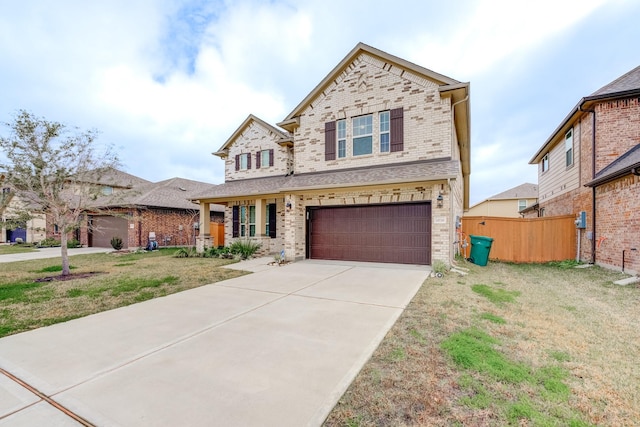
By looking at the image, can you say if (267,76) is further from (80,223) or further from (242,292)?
(242,292)

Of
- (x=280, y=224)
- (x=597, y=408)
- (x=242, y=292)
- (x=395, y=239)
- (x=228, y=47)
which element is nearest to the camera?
(x=597, y=408)

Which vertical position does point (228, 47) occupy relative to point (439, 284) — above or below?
above

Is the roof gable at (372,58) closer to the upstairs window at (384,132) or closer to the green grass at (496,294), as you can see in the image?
the upstairs window at (384,132)

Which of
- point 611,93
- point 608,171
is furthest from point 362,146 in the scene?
point 611,93

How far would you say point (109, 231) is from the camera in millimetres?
19172

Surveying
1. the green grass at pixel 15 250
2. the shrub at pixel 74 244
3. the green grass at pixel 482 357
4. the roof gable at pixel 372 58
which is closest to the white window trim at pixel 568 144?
the roof gable at pixel 372 58

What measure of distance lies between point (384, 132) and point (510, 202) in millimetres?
29943

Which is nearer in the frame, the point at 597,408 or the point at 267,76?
the point at 597,408

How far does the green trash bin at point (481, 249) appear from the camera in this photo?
386 inches

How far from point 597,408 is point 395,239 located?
7.63m

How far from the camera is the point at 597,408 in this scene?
91.4 inches

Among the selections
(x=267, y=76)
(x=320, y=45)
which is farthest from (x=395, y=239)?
(x=267, y=76)

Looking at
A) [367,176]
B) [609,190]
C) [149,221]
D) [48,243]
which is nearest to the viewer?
[609,190]

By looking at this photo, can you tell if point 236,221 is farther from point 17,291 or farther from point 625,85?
point 625,85
